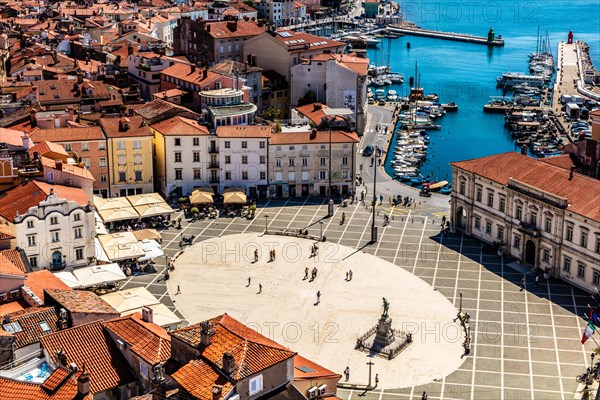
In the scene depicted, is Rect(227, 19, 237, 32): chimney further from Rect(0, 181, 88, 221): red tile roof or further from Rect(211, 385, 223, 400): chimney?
Rect(211, 385, 223, 400): chimney

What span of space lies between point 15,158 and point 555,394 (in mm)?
56644

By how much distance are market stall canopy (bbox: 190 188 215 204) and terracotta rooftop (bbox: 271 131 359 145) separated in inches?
412

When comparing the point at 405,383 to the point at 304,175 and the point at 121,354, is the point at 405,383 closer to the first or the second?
the point at 121,354

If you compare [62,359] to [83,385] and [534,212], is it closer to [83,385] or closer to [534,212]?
[83,385]

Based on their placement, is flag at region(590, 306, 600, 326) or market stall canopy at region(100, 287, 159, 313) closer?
market stall canopy at region(100, 287, 159, 313)

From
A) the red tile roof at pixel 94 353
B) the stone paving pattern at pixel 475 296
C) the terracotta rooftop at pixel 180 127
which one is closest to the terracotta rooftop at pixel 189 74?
the terracotta rooftop at pixel 180 127

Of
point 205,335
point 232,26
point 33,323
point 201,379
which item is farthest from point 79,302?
point 232,26

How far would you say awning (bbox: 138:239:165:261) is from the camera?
93188 mm

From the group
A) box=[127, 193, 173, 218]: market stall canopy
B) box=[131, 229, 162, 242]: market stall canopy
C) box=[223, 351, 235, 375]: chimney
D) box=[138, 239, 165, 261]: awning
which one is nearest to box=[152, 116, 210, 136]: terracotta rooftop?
box=[127, 193, 173, 218]: market stall canopy

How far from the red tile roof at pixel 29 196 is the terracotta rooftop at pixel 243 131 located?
2618 cm

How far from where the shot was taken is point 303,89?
14912cm

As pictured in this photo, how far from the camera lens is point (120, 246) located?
93188mm

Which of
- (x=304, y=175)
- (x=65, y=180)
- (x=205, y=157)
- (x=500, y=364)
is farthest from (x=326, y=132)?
(x=500, y=364)

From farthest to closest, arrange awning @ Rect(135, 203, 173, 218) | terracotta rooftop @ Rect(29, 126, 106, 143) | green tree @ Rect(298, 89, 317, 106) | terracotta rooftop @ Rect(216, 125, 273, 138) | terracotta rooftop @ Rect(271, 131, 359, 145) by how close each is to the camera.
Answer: green tree @ Rect(298, 89, 317, 106) < terracotta rooftop @ Rect(271, 131, 359, 145) < terracotta rooftop @ Rect(216, 125, 273, 138) < terracotta rooftop @ Rect(29, 126, 106, 143) < awning @ Rect(135, 203, 173, 218)
